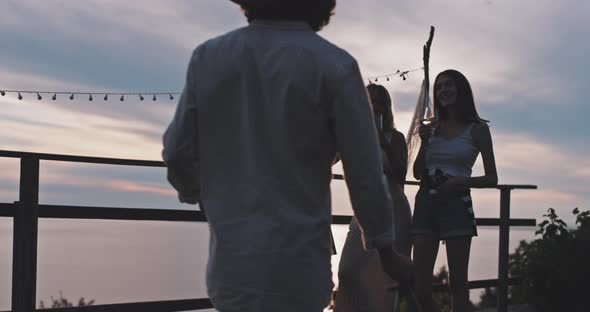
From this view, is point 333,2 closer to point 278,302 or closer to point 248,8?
point 248,8

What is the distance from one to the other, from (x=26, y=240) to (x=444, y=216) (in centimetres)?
225

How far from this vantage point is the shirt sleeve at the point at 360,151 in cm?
160

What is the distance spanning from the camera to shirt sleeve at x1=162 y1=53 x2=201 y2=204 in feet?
5.59

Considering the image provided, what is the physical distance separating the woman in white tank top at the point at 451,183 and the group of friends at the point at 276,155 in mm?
2661

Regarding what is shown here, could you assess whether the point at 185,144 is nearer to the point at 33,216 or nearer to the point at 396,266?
the point at 396,266

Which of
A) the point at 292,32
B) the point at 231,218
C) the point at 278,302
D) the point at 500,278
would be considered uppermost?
the point at 292,32

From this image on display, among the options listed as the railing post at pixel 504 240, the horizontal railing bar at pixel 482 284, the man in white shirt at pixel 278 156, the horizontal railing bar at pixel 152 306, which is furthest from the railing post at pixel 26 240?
the railing post at pixel 504 240

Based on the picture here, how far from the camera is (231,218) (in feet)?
5.36

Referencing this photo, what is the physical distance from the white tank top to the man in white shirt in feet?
9.13

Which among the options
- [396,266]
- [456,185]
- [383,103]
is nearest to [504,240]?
[456,185]

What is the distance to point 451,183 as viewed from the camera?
4.33 metres

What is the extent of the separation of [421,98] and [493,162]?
60 centimetres

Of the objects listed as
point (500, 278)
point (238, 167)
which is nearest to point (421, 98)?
point (500, 278)

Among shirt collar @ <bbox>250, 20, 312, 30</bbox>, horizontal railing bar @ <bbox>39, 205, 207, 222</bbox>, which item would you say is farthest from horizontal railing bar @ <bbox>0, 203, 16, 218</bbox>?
shirt collar @ <bbox>250, 20, 312, 30</bbox>
